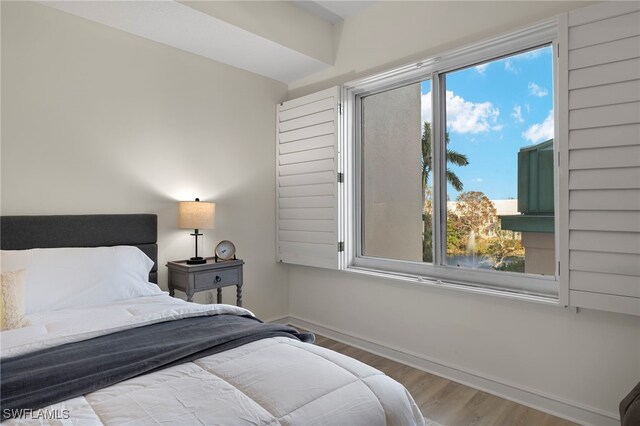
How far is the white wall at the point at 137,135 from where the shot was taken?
2.30 metres

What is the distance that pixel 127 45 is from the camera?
2713mm

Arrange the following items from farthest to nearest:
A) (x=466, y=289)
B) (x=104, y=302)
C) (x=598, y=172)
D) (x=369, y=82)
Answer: (x=369, y=82)
(x=466, y=289)
(x=104, y=302)
(x=598, y=172)

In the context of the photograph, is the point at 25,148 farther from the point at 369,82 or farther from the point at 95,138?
the point at 369,82

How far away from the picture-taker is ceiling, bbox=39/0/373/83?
2389mm

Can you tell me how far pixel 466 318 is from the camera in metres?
2.50

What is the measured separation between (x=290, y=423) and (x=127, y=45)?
110 inches

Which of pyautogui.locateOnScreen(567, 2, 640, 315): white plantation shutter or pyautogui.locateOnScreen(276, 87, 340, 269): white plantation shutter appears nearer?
pyautogui.locateOnScreen(567, 2, 640, 315): white plantation shutter

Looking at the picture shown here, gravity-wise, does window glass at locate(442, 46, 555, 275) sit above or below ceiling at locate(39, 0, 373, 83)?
below

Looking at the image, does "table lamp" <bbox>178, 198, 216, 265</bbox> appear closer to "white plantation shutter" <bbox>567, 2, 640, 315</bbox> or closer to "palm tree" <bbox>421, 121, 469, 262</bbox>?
"palm tree" <bbox>421, 121, 469, 262</bbox>

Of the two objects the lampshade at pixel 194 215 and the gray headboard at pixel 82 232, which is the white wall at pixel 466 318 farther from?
the gray headboard at pixel 82 232

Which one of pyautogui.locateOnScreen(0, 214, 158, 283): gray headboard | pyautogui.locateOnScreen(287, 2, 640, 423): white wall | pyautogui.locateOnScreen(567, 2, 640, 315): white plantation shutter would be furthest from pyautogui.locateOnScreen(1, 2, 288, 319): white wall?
pyautogui.locateOnScreen(567, 2, 640, 315): white plantation shutter

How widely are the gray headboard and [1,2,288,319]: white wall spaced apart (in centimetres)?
9

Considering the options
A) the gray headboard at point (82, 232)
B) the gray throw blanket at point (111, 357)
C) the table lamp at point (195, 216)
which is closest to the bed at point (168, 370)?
the gray throw blanket at point (111, 357)

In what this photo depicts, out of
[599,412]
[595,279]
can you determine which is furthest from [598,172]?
[599,412]
